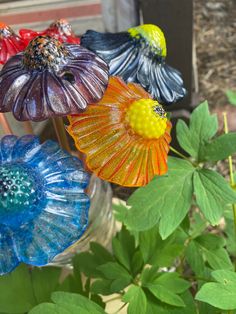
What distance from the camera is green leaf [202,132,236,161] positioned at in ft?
1.59

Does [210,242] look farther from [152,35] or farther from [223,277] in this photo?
[152,35]

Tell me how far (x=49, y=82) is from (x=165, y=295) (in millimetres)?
294

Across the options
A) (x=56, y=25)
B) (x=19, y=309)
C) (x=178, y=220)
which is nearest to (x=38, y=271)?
(x=19, y=309)

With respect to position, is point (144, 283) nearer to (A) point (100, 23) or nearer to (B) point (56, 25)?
(B) point (56, 25)

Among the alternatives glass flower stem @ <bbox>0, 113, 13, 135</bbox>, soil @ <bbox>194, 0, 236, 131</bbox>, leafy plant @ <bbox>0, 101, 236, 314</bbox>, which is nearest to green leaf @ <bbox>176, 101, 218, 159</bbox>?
leafy plant @ <bbox>0, 101, 236, 314</bbox>

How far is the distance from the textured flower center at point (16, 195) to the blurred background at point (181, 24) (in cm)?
23

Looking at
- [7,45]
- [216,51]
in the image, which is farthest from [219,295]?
[216,51]

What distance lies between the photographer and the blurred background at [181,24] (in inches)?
37.4

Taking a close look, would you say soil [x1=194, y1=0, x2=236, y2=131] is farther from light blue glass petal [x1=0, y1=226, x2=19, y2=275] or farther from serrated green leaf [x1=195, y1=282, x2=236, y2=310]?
light blue glass petal [x1=0, y1=226, x2=19, y2=275]

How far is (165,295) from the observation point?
0.50 metres

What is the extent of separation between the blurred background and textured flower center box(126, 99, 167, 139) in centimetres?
25

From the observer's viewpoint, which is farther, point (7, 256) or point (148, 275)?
point (148, 275)

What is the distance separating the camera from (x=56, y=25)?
472mm

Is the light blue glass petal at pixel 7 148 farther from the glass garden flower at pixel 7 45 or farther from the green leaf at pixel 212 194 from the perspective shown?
the green leaf at pixel 212 194
